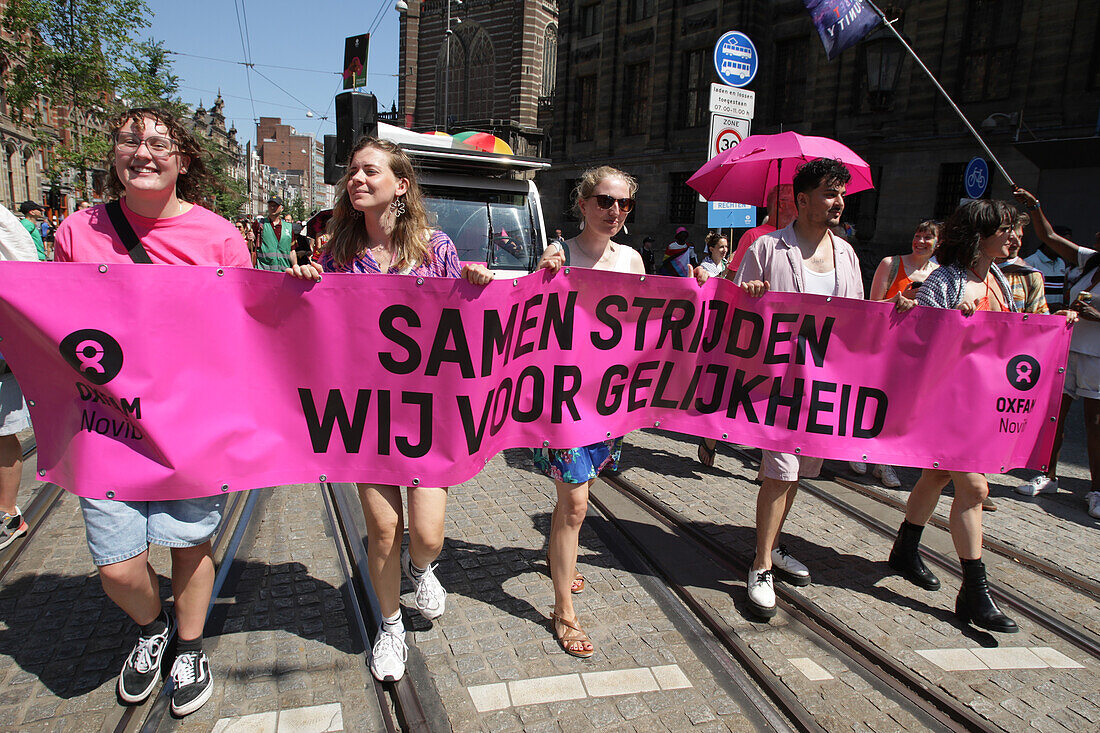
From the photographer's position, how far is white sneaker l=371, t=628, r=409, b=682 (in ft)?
9.05

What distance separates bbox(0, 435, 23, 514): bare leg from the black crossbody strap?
6.91 ft

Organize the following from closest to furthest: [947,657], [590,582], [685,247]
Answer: [947,657]
[590,582]
[685,247]

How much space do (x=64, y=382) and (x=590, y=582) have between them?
8.46 ft

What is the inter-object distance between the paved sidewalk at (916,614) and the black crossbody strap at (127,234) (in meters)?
3.08

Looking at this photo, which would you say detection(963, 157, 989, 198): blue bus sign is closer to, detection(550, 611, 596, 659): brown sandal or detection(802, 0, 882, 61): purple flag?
detection(802, 0, 882, 61): purple flag

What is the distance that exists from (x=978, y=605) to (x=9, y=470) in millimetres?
5161

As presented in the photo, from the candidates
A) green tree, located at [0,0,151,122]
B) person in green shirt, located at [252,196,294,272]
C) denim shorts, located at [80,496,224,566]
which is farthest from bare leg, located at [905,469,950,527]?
green tree, located at [0,0,151,122]

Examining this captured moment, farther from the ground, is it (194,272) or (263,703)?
(194,272)

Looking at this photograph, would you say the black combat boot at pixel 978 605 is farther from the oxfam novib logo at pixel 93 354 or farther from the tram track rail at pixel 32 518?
the tram track rail at pixel 32 518

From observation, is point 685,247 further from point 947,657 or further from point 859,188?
point 947,657

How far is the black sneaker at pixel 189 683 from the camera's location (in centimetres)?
254

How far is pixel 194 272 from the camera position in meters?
2.51

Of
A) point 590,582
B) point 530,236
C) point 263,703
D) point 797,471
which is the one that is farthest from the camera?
point 530,236

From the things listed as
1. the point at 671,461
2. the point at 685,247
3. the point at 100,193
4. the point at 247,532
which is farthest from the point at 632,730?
the point at 685,247
